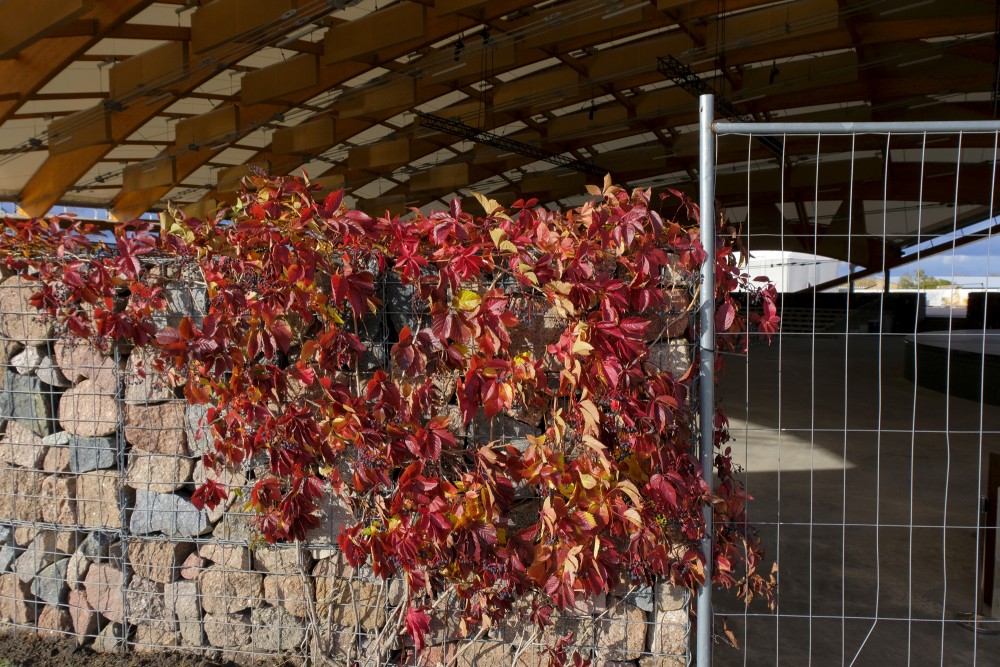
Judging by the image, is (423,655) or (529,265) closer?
(529,265)

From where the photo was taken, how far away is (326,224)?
74.2 inches

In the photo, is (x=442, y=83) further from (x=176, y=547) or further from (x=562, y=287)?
(x=562, y=287)

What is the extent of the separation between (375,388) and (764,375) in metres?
9.55

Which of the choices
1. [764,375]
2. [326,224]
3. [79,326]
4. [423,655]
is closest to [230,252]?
[326,224]

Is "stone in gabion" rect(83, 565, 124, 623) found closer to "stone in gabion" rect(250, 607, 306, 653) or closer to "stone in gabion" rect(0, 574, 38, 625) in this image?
"stone in gabion" rect(0, 574, 38, 625)

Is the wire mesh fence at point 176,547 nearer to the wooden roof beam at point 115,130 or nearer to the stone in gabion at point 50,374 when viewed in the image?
the stone in gabion at point 50,374

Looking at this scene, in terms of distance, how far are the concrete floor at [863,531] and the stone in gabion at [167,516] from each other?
1796 millimetres

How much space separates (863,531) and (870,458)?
186 centimetres

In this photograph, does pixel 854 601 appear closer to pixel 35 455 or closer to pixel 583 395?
pixel 583 395

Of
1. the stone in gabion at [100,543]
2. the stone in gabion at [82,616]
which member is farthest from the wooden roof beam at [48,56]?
the stone in gabion at [82,616]

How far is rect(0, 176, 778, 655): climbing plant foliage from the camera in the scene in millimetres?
1841

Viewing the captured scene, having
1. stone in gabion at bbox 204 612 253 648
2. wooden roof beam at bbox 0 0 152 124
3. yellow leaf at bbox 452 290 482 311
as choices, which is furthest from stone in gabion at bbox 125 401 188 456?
wooden roof beam at bbox 0 0 152 124

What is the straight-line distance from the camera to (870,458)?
569 centimetres

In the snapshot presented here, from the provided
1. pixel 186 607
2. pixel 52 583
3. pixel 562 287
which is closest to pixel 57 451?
pixel 52 583
